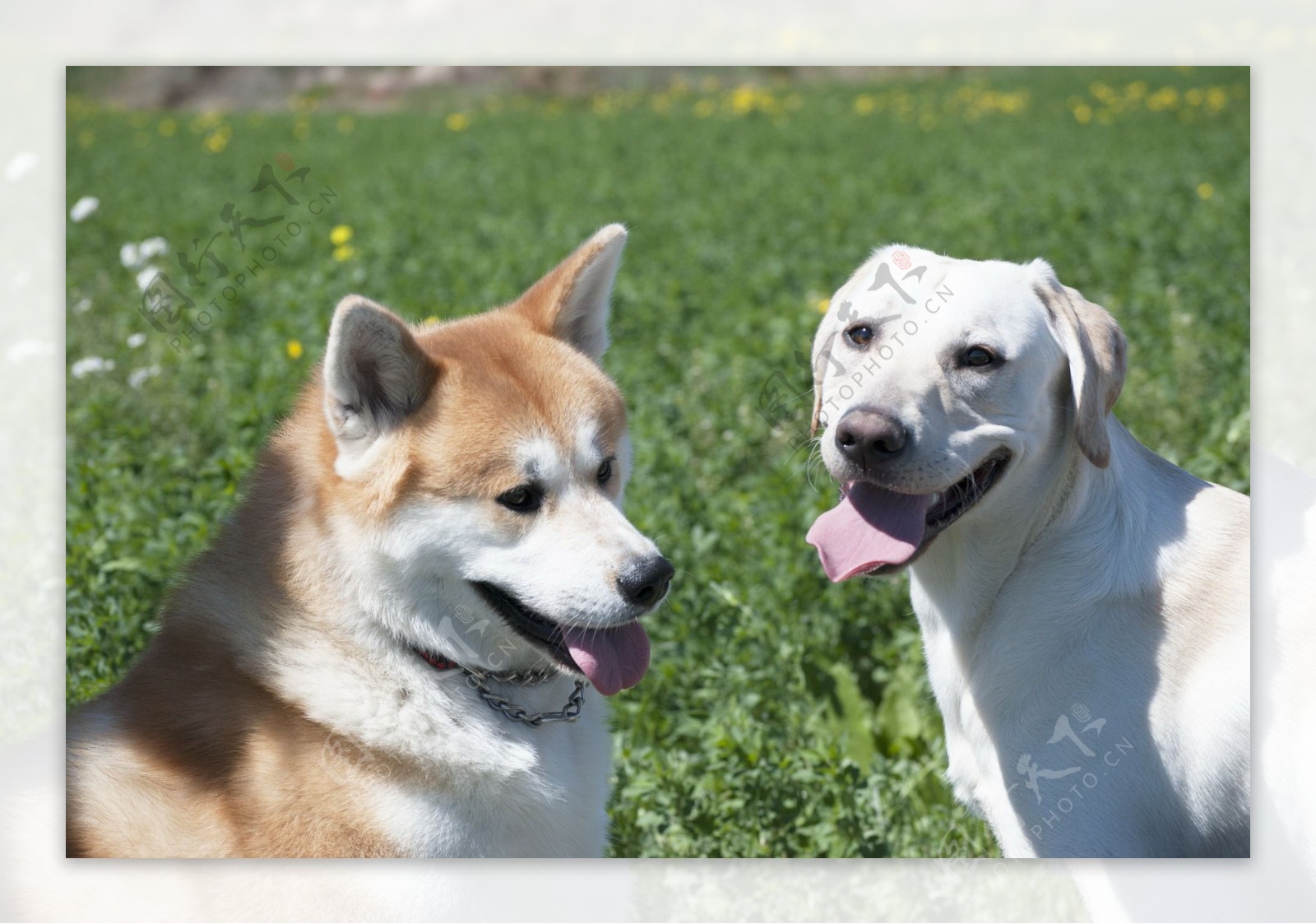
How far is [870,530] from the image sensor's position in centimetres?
228

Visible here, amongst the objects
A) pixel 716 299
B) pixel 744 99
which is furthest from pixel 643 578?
pixel 716 299

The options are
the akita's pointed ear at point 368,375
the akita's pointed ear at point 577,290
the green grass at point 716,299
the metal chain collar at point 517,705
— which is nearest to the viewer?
the akita's pointed ear at point 368,375

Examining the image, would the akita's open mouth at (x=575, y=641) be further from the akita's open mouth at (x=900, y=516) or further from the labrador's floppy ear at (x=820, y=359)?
the labrador's floppy ear at (x=820, y=359)

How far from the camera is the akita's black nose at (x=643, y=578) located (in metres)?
2.13

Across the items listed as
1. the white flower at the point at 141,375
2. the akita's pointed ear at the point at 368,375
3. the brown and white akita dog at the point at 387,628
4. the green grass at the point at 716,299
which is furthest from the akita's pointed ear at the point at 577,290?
the white flower at the point at 141,375

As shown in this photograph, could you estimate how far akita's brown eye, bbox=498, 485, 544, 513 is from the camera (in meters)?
2.17

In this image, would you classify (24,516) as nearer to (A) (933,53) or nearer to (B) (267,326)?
(B) (267,326)

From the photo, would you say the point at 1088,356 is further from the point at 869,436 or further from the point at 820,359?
the point at 820,359

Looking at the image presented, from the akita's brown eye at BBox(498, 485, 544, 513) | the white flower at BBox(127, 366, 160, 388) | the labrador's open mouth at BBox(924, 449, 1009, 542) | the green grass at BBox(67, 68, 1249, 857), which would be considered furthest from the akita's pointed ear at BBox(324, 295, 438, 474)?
the white flower at BBox(127, 366, 160, 388)

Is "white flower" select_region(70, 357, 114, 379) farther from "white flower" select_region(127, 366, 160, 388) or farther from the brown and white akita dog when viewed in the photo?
the brown and white akita dog

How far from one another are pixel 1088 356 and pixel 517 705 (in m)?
1.26

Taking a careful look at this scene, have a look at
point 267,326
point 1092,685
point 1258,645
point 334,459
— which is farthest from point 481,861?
point 267,326

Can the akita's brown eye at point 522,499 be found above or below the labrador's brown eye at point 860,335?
below

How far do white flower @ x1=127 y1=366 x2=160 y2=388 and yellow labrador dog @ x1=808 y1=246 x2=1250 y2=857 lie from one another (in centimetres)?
276
